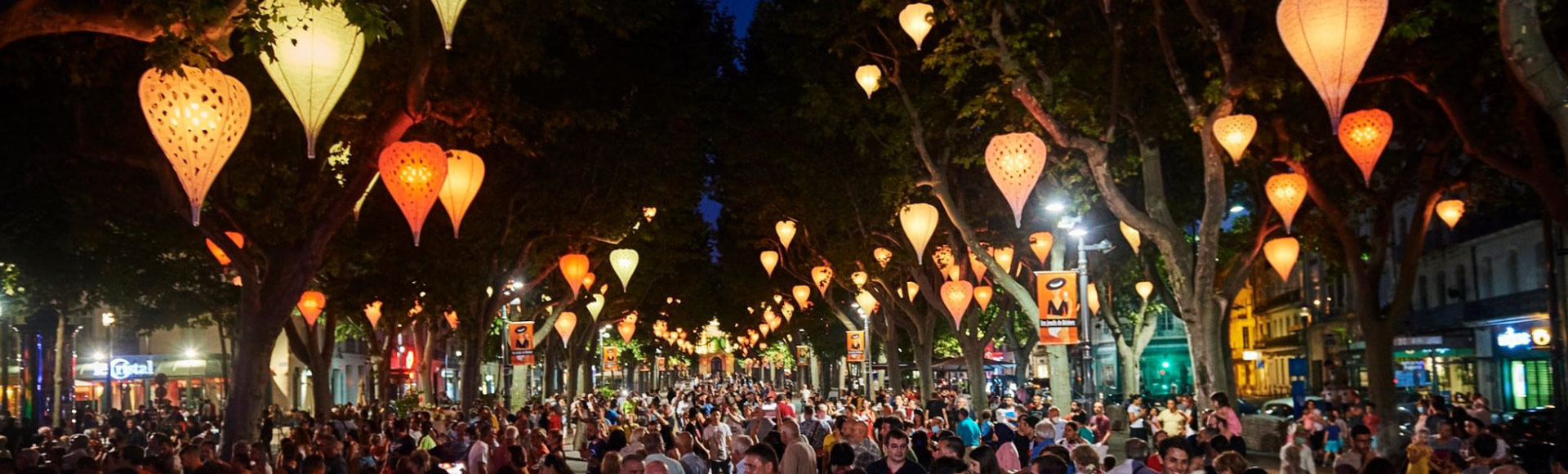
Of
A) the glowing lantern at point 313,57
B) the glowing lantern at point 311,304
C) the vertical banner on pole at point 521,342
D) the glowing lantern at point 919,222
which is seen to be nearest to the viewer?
the glowing lantern at point 313,57

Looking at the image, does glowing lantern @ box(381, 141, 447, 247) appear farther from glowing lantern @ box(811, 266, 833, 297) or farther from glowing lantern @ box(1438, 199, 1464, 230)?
glowing lantern @ box(811, 266, 833, 297)

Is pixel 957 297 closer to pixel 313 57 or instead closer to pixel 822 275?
pixel 822 275

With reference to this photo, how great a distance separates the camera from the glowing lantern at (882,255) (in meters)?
34.6

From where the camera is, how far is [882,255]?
114 feet

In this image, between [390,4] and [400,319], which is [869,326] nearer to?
[400,319]

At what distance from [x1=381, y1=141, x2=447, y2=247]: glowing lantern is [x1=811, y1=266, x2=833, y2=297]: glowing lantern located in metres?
25.8

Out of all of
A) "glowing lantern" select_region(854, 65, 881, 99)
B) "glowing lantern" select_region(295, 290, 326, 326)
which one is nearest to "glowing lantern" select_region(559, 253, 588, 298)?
"glowing lantern" select_region(295, 290, 326, 326)

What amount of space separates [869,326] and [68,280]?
31612 millimetres

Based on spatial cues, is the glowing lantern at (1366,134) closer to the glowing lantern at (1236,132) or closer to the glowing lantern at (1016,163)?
the glowing lantern at (1236,132)

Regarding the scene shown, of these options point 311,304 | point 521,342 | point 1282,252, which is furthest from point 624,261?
point 1282,252

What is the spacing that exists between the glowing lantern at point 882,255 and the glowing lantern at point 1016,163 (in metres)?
16.7

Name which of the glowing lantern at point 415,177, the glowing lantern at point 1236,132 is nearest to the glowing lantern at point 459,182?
the glowing lantern at point 415,177

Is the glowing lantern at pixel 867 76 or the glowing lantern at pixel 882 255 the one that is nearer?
the glowing lantern at pixel 867 76

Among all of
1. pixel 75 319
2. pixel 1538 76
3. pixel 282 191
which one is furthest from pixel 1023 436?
pixel 75 319
